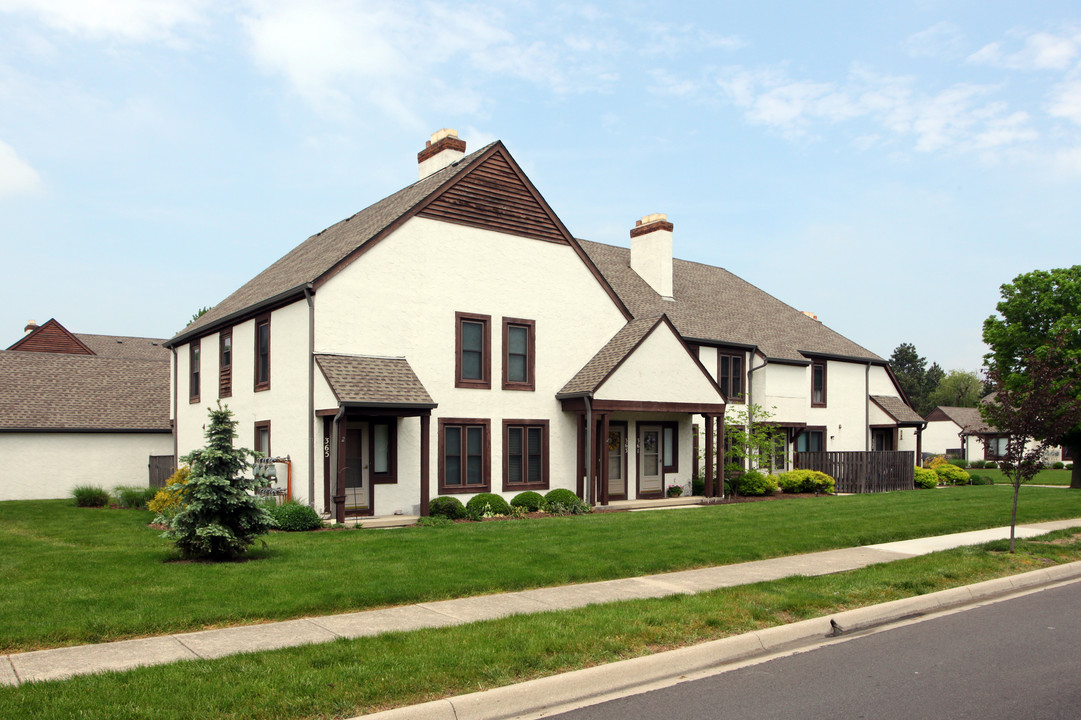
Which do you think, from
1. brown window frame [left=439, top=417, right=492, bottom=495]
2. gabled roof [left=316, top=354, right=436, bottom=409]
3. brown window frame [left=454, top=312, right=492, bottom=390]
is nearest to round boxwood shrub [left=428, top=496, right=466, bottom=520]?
brown window frame [left=439, top=417, right=492, bottom=495]

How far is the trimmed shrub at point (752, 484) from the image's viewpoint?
2692 centimetres

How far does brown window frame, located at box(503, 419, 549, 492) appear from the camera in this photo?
22.6m

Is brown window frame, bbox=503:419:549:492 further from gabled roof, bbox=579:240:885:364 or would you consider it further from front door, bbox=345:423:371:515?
gabled roof, bbox=579:240:885:364

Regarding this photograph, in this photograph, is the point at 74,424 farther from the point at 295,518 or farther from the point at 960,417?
the point at 960,417

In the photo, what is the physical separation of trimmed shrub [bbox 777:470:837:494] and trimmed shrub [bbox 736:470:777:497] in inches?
63.5

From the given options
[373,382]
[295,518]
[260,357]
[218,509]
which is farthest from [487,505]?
[218,509]

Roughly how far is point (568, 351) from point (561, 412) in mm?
1726

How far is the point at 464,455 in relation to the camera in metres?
21.9

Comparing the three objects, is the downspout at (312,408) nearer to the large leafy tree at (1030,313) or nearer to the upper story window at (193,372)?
the upper story window at (193,372)

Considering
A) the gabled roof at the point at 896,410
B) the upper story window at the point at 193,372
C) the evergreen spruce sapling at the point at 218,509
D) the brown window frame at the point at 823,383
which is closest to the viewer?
the evergreen spruce sapling at the point at 218,509

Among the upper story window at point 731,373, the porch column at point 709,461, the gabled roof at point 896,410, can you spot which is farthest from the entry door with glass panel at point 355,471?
the gabled roof at point 896,410

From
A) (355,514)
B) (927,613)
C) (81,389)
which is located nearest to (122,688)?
(927,613)

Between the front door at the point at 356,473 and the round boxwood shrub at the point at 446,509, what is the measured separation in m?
1.50

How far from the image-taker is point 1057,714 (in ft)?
21.1
